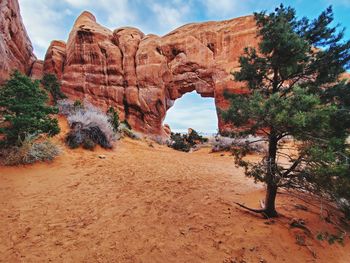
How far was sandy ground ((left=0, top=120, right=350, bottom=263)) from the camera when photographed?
227cm

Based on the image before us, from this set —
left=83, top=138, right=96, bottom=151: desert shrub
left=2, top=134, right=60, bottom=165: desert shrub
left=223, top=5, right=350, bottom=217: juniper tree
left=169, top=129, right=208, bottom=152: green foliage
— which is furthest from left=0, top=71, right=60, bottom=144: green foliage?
left=169, top=129, right=208, bottom=152: green foliage

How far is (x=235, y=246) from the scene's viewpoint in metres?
2.46

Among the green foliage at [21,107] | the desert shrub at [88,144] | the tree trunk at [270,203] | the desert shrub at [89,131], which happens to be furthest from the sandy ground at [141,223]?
the desert shrub at [89,131]

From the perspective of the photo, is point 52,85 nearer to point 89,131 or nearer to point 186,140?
point 89,131

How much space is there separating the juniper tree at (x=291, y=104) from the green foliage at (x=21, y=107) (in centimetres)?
620

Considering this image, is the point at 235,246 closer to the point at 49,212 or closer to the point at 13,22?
the point at 49,212

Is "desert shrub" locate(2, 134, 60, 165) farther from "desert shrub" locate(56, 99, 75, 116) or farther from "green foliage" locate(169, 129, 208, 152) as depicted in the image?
"green foliage" locate(169, 129, 208, 152)

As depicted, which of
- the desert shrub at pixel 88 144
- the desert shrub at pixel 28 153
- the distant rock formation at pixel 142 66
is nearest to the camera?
the desert shrub at pixel 28 153

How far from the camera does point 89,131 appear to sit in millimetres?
8398

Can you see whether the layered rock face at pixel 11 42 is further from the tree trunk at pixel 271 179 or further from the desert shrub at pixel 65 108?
the tree trunk at pixel 271 179

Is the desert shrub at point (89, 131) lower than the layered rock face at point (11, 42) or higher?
lower

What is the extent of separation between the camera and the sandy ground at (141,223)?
2.27 metres

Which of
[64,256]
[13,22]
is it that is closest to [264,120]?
[64,256]

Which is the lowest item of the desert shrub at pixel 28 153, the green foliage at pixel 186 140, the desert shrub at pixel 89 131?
the green foliage at pixel 186 140
